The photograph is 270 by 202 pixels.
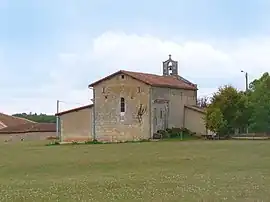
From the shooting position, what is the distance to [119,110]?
7212 centimetres

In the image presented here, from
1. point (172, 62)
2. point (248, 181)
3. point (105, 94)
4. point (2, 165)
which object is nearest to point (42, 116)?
point (172, 62)

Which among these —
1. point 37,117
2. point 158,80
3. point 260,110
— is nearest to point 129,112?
point 158,80

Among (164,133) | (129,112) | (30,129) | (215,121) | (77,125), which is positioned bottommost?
(164,133)

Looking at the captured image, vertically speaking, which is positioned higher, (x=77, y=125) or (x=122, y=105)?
(x=122, y=105)

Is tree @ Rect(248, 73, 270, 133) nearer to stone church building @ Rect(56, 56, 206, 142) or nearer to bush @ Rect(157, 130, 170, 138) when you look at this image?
stone church building @ Rect(56, 56, 206, 142)

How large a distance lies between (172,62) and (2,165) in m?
56.2

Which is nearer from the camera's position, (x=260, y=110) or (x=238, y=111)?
(x=238, y=111)

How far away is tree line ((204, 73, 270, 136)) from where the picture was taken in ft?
219

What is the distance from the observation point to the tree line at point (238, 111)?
6669cm

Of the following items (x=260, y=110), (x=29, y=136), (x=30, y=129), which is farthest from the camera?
(x=30, y=129)

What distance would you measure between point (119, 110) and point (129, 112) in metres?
1.34

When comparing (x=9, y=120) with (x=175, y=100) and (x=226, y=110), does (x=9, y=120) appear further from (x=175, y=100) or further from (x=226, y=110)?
(x=226, y=110)

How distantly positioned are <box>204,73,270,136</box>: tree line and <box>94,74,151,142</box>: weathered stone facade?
7511 mm

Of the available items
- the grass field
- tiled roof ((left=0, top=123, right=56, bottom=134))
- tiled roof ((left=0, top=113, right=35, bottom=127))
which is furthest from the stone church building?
tiled roof ((left=0, top=113, right=35, bottom=127))
